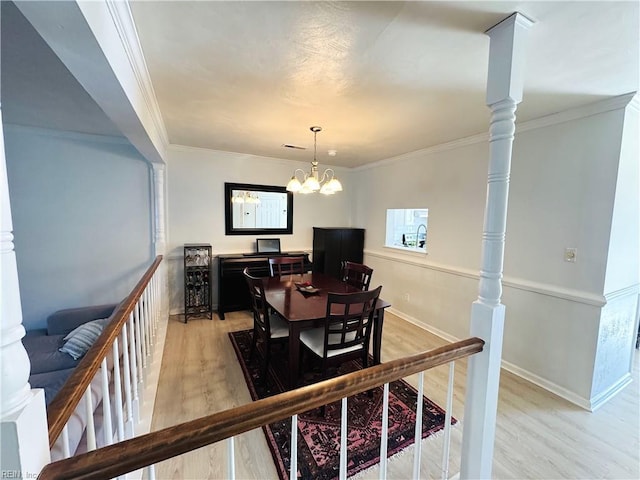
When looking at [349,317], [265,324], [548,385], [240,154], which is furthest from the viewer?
[240,154]

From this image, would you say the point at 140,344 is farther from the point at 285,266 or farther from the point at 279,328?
the point at 285,266

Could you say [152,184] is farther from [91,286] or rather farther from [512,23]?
[512,23]

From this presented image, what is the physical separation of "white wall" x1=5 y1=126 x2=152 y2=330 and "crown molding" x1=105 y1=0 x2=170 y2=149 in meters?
1.88

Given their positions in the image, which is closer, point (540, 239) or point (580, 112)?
point (580, 112)

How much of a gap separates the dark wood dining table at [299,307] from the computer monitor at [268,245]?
1.39 metres

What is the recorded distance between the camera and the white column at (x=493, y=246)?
52.8 inches

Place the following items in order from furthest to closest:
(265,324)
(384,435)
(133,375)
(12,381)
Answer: (265,324), (133,375), (384,435), (12,381)

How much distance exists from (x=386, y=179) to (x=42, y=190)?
4.64m

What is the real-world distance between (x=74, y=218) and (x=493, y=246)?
450 cm

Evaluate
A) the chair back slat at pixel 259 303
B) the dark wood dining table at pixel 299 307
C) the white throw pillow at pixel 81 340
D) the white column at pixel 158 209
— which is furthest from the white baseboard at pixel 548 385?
the white column at pixel 158 209

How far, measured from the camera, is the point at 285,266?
4.23 metres

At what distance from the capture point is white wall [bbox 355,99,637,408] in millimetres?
2305

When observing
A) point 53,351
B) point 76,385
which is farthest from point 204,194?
point 76,385

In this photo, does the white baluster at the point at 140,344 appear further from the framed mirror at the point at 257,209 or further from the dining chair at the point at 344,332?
the framed mirror at the point at 257,209
